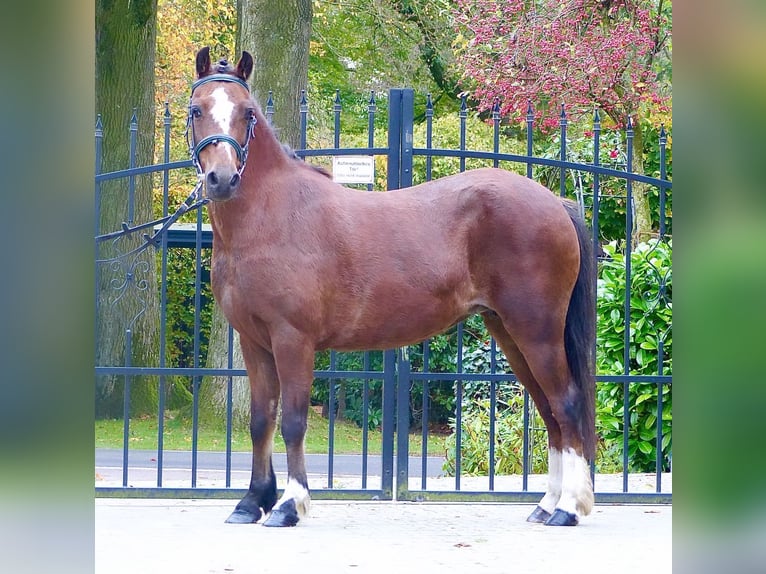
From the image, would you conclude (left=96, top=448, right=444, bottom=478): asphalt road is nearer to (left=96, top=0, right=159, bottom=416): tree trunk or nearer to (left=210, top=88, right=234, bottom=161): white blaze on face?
(left=96, top=0, right=159, bottom=416): tree trunk

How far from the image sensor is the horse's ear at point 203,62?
17.2 feet

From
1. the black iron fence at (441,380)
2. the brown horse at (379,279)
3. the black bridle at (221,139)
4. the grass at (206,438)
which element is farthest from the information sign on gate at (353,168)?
the grass at (206,438)

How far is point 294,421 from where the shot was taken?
5.34 meters

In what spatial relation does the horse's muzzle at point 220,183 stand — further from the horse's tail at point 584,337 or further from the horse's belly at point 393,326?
the horse's tail at point 584,337

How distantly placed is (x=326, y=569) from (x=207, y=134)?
2.40 metres

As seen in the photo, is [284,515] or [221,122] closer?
[221,122]

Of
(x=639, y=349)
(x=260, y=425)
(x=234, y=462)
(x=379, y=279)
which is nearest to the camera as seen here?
(x=260, y=425)

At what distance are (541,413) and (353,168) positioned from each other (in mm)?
2139

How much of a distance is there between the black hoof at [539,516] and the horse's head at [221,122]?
279 cm

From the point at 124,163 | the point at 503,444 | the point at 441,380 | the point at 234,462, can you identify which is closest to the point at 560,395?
the point at 441,380

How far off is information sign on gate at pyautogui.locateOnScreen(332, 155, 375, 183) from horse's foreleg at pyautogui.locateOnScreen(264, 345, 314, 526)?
1.57 meters

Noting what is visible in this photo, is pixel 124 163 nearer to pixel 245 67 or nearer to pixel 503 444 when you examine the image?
pixel 503 444

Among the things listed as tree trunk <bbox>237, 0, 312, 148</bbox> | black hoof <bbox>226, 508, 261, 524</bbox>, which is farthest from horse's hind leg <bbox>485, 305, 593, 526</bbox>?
tree trunk <bbox>237, 0, 312, 148</bbox>
